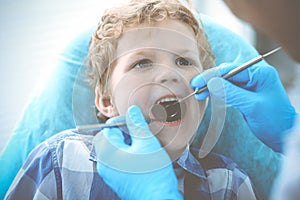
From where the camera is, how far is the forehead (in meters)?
0.76

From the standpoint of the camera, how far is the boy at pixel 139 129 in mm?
741

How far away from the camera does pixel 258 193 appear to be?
0.85 meters

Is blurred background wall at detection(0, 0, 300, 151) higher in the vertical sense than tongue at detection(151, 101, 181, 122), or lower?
higher

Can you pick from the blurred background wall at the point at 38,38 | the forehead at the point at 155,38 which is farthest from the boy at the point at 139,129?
the blurred background wall at the point at 38,38

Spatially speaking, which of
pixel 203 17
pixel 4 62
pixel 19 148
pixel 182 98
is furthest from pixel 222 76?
pixel 4 62

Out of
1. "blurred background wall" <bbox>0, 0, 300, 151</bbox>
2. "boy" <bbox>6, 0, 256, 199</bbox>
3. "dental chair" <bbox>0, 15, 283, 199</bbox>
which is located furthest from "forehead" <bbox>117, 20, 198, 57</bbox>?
"blurred background wall" <bbox>0, 0, 300, 151</bbox>

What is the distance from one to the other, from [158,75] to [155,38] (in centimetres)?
5

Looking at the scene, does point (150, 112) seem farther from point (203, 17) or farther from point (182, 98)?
point (203, 17)

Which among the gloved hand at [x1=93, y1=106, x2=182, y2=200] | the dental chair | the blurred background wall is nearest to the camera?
the gloved hand at [x1=93, y1=106, x2=182, y2=200]

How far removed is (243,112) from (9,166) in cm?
37

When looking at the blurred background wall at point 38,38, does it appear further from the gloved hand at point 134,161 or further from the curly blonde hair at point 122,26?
the gloved hand at point 134,161

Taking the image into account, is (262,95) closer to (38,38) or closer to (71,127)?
(71,127)

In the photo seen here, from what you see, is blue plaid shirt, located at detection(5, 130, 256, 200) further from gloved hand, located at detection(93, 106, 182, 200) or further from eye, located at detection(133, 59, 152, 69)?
eye, located at detection(133, 59, 152, 69)

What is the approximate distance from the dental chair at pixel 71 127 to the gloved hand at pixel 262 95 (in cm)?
4
